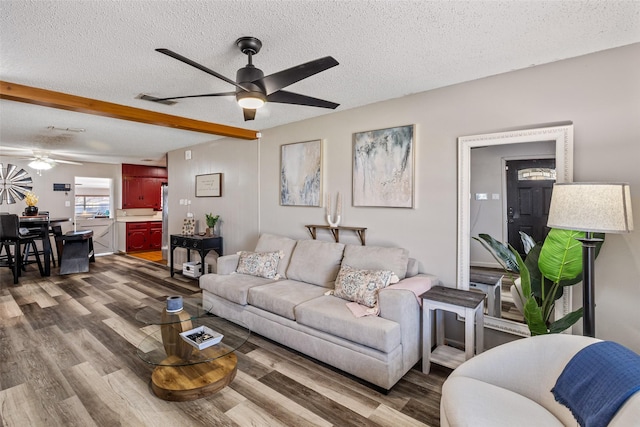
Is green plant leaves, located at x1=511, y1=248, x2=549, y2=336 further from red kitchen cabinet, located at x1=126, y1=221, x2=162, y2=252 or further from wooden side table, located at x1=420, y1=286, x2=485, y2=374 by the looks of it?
red kitchen cabinet, located at x1=126, y1=221, x2=162, y2=252

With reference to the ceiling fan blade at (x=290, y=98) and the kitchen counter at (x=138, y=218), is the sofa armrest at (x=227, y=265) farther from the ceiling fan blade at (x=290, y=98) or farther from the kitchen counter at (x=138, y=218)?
the kitchen counter at (x=138, y=218)

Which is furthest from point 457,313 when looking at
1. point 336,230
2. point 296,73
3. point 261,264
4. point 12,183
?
point 12,183

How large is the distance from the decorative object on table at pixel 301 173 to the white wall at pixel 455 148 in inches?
3.9

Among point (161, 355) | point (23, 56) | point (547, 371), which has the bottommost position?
point (161, 355)

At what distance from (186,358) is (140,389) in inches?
16.0

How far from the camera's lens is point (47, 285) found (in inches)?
202

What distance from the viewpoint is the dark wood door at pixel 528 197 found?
2.40 metres

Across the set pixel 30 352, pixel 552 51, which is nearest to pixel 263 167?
pixel 30 352

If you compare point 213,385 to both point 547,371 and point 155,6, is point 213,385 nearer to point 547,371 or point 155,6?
point 547,371

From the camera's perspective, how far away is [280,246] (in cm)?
388

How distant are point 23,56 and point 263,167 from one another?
2.73 metres

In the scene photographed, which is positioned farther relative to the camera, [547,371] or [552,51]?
[552,51]

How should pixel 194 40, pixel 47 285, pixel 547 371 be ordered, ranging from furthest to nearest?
pixel 47 285 < pixel 194 40 < pixel 547 371

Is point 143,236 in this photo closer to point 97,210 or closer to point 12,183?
point 97,210
